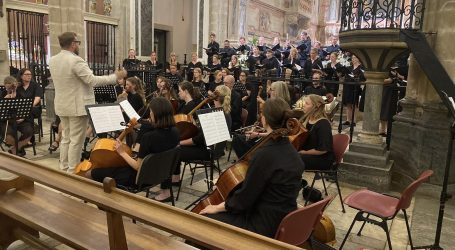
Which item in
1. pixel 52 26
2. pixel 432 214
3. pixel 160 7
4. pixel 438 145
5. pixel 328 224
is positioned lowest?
pixel 432 214

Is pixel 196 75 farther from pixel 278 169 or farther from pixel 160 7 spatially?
pixel 160 7

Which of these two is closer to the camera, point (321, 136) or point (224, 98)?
point (321, 136)

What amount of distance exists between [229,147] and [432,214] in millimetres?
3530

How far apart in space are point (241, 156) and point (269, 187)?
162 cm

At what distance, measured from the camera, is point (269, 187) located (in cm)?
253

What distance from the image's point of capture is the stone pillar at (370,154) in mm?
5197

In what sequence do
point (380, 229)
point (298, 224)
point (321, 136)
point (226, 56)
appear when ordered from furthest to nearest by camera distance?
point (226, 56), point (321, 136), point (380, 229), point (298, 224)

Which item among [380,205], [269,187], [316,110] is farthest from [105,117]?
[380,205]

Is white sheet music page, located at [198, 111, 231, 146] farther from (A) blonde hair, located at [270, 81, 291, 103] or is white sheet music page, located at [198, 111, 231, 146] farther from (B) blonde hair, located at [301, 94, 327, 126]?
(A) blonde hair, located at [270, 81, 291, 103]

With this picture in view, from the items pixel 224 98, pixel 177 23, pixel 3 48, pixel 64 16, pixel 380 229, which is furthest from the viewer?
pixel 177 23

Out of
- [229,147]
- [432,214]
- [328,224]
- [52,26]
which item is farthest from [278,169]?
[52,26]

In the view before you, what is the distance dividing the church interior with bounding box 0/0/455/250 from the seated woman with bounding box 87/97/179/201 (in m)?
0.01

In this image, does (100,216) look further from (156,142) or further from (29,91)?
(29,91)

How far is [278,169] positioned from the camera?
247 cm
